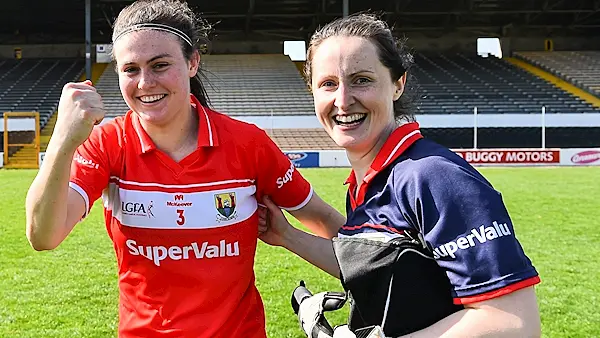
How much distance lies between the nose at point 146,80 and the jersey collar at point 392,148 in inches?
25.7

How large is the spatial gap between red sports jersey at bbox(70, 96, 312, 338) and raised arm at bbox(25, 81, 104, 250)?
16cm

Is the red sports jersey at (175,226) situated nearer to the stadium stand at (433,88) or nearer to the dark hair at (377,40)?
the dark hair at (377,40)

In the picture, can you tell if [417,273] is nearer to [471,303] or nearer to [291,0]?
[471,303]

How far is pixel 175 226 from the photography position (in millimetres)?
1715

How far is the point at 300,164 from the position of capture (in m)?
21.0

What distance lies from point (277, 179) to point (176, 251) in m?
0.41

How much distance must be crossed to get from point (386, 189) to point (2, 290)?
181 inches

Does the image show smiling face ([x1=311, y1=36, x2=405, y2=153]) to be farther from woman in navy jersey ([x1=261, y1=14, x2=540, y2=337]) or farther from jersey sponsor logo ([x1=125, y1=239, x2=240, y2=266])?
jersey sponsor logo ([x1=125, y1=239, x2=240, y2=266])

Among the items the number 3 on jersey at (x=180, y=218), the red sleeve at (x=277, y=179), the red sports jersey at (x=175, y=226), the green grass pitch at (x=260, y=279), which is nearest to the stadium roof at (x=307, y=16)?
the green grass pitch at (x=260, y=279)

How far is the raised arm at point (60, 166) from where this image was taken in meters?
1.47

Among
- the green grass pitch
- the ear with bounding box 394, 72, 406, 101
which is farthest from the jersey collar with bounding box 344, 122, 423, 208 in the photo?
the green grass pitch

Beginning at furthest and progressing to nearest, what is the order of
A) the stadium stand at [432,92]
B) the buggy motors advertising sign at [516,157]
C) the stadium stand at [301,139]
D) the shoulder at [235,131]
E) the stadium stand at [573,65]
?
the stadium stand at [573,65] < the stadium stand at [432,92] < the stadium stand at [301,139] < the buggy motors advertising sign at [516,157] < the shoulder at [235,131]

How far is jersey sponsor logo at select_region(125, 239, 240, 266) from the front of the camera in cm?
173

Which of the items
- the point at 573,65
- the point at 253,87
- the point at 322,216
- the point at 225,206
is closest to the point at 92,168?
the point at 225,206
